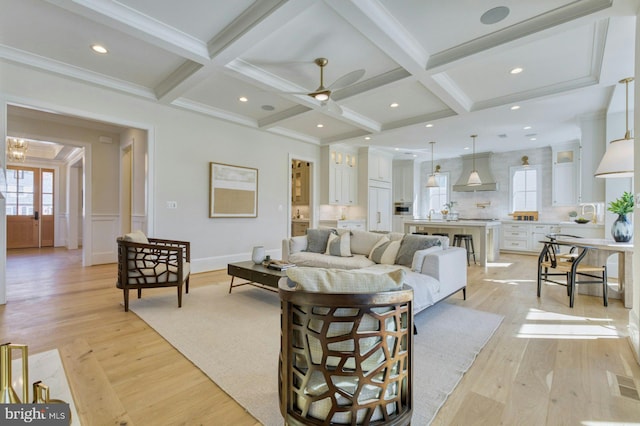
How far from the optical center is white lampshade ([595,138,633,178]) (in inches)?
125

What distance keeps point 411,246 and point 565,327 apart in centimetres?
162

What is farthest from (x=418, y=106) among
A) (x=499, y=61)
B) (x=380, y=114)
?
(x=499, y=61)

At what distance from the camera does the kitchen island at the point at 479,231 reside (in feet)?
19.4

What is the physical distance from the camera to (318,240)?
463cm

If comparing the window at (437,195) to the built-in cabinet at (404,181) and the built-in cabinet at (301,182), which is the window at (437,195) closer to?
the built-in cabinet at (404,181)

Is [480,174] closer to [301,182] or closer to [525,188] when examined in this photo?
[525,188]

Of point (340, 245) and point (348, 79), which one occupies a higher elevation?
Result: point (348, 79)

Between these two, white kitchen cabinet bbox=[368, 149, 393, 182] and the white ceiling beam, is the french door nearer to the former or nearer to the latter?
the white ceiling beam

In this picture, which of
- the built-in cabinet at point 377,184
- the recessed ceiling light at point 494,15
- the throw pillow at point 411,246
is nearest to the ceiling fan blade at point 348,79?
the recessed ceiling light at point 494,15

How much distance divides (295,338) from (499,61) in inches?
156

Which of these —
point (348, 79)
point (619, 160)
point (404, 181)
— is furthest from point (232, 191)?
point (404, 181)

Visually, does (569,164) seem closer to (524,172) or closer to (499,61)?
(524,172)

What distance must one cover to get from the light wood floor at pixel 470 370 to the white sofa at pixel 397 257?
23.2 inches

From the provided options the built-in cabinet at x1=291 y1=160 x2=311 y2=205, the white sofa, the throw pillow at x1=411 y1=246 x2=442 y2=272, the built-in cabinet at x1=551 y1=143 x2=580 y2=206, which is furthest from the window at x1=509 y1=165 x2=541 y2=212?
the throw pillow at x1=411 y1=246 x2=442 y2=272
